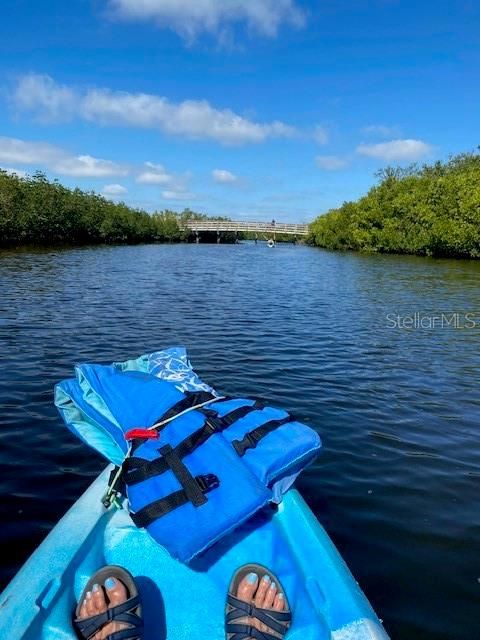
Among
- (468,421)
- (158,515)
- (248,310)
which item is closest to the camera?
(158,515)

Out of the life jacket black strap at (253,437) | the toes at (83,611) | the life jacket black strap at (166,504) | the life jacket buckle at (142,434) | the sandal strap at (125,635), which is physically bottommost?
the sandal strap at (125,635)

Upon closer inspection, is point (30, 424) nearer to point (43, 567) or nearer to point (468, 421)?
point (43, 567)

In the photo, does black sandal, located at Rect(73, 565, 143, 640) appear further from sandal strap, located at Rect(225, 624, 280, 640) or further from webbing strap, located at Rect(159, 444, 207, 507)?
webbing strap, located at Rect(159, 444, 207, 507)

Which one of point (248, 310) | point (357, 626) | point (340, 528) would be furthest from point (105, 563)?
point (248, 310)

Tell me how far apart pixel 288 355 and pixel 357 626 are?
8647mm

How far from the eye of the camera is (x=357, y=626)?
109 inches

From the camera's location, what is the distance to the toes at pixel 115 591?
286 cm

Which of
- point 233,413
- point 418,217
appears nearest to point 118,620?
point 233,413

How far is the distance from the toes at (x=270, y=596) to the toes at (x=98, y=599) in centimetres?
94

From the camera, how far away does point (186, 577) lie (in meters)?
3.28

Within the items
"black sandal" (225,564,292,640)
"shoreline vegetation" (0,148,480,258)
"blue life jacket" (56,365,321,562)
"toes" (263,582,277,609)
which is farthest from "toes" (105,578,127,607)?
"shoreline vegetation" (0,148,480,258)

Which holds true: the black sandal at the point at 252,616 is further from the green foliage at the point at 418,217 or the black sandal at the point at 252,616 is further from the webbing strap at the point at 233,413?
the green foliage at the point at 418,217

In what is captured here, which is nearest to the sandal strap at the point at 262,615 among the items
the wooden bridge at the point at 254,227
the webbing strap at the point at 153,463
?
the webbing strap at the point at 153,463

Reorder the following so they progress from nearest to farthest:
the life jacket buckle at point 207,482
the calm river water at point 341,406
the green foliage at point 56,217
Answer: the life jacket buckle at point 207,482
the calm river water at point 341,406
the green foliage at point 56,217
